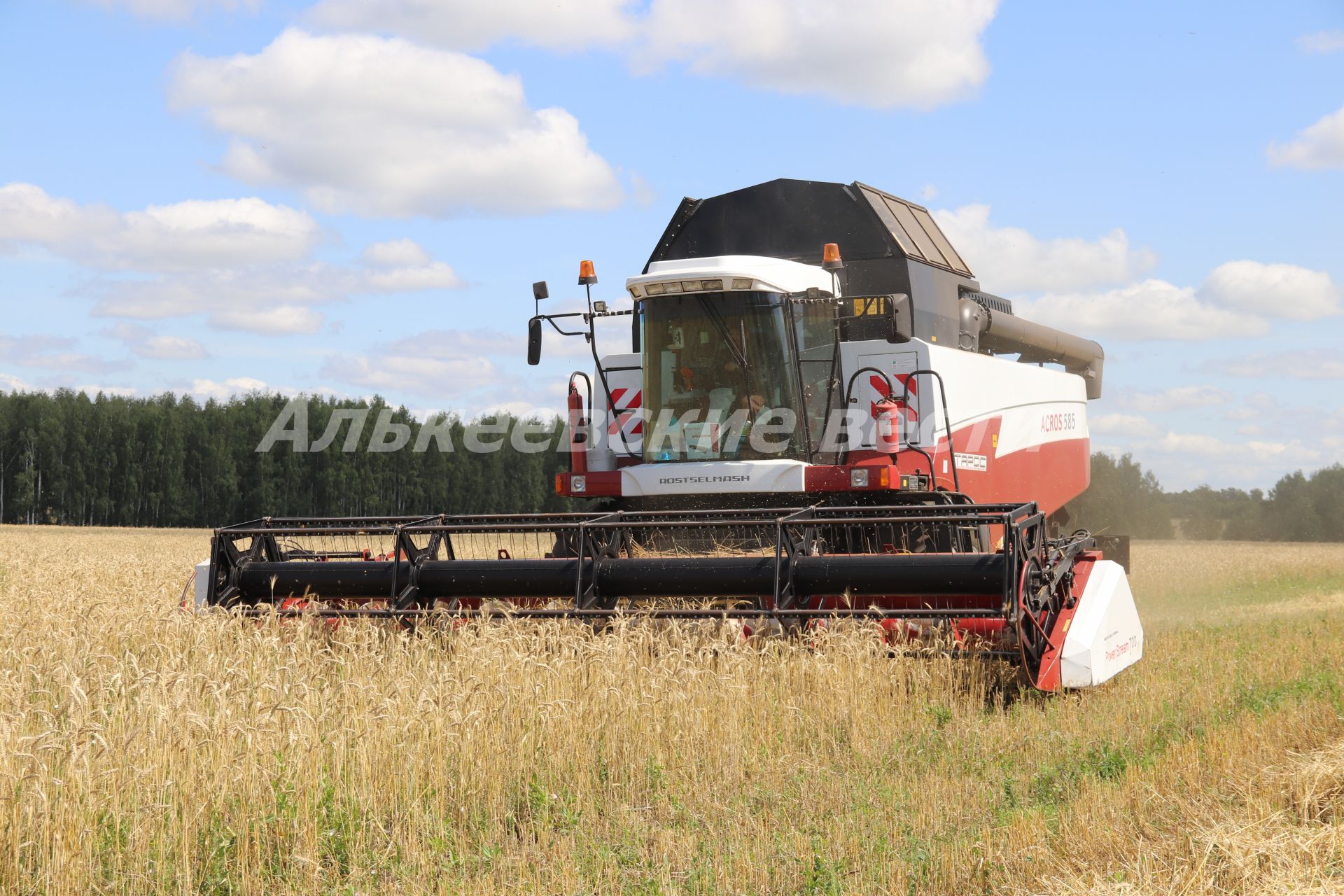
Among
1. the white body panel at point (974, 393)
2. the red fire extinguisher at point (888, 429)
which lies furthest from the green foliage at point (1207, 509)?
the red fire extinguisher at point (888, 429)

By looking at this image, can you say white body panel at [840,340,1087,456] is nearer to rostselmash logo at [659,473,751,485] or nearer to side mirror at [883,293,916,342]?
side mirror at [883,293,916,342]

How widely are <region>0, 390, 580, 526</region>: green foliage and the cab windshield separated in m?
45.9

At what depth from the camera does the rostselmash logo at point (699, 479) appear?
8.15m

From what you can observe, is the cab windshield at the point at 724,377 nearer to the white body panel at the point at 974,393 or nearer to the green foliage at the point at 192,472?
the white body panel at the point at 974,393

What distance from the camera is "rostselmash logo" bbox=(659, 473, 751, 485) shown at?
815cm

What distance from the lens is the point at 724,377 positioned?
8.47 m

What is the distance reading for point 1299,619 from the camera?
11.2 meters

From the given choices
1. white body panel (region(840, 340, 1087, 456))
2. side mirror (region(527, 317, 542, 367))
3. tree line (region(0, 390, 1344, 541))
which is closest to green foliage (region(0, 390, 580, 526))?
tree line (region(0, 390, 1344, 541))

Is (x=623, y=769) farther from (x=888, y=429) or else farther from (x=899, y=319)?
(x=899, y=319)

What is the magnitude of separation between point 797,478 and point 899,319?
1733 mm

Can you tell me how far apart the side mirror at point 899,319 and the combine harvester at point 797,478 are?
0.02 m

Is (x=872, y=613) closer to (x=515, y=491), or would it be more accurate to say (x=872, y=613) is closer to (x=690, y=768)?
(x=690, y=768)

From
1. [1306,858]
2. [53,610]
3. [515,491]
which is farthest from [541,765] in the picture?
[515,491]

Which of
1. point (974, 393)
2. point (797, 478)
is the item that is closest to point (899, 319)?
point (974, 393)
